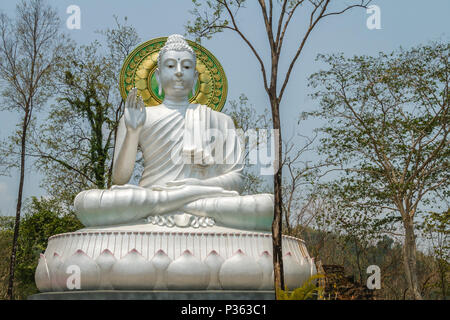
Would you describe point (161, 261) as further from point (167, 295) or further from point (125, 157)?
point (125, 157)

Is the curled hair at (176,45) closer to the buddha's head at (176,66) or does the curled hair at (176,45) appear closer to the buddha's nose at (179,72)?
the buddha's head at (176,66)

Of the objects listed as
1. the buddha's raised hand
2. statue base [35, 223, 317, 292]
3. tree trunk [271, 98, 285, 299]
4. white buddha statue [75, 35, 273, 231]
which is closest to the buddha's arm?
white buddha statue [75, 35, 273, 231]

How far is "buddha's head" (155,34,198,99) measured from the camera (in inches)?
354

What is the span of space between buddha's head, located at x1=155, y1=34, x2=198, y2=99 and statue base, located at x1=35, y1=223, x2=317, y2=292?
2354 millimetres

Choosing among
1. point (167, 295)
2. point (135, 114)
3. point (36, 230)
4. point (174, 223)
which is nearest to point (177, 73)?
point (135, 114)

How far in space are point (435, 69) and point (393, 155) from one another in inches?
78.9

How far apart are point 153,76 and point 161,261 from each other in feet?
11.9

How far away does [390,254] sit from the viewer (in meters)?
19.4

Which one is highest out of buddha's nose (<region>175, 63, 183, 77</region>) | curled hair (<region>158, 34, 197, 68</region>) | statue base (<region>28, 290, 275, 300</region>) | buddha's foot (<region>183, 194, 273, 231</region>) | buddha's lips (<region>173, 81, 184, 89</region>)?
curled hair (<region>158, 34, 197, 68</region>)

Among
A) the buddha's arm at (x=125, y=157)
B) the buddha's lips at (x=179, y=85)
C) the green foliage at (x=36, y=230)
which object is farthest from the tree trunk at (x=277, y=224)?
the green foliage at (x=36, y=230)

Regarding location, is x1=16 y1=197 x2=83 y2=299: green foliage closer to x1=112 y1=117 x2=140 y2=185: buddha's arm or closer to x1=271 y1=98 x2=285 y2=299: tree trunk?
x1=112 y1=117 x2=140 y2=185: buddha's arm

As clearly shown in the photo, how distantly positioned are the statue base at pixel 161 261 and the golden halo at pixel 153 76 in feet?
9.24
